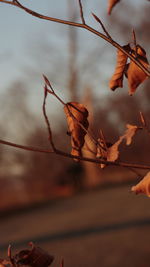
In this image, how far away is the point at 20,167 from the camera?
15781mm

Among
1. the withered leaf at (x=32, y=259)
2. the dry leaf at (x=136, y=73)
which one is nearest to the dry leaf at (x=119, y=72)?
the dry leaf at (x=136, y=73)

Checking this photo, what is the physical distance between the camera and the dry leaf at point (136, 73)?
122 centimetres

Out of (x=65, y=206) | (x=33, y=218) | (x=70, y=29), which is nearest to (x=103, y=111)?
(x=70, y=29)

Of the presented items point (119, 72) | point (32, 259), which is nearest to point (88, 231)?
point (119, 72)

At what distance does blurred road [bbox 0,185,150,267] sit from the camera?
7168 mm

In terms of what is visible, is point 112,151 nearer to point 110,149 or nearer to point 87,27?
point 110,149

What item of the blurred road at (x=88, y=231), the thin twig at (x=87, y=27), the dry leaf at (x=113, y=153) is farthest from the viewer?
the blurred road at (x=88, y=231)

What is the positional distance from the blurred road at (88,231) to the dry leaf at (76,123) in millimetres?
5524

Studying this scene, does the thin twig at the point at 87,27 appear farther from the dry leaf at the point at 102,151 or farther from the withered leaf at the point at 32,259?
the withered leaf at the point at 32,259

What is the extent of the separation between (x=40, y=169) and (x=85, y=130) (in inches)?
579

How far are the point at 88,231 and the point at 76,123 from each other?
8.03 metres

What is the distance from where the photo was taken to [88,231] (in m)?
9.10

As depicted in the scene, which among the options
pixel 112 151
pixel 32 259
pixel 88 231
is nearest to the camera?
pixel 32 259

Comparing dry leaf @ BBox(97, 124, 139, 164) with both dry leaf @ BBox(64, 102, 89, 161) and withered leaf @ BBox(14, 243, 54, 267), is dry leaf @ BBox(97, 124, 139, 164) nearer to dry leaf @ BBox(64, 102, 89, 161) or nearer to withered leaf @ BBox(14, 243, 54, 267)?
dry leaf @ BBox(64, 102, 89, 161)
